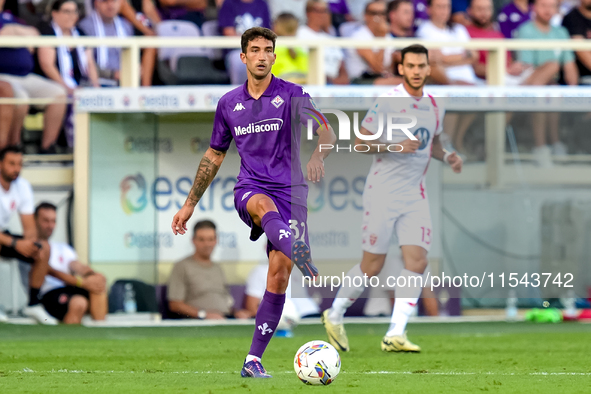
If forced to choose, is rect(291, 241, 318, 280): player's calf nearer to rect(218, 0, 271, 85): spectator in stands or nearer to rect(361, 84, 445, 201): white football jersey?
rect(361, 84, 445, 201): white football jersey

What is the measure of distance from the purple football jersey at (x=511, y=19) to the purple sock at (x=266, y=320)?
343 inches

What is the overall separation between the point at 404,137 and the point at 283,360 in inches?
81.0

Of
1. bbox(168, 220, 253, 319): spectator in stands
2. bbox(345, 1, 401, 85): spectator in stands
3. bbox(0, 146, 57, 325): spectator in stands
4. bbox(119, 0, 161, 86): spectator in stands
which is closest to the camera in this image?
bbox(0, 146, 57, 325): spectator in stands

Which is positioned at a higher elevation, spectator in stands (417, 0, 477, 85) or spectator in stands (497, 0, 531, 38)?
spectator in stands (497, 0, 531, 38)

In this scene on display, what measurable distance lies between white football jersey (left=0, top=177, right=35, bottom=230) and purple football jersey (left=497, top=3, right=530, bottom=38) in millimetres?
6845

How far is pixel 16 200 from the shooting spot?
10.9 meters

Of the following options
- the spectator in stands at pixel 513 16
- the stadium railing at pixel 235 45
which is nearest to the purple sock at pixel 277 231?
the stadium railing at pixel 235 45

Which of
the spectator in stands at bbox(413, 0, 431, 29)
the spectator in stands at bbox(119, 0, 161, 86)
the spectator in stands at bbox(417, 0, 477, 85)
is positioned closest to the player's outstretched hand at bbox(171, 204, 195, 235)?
the spectator in stands at bbox(417, 0, 477, 85)

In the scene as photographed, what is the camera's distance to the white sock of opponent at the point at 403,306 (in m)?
7.57

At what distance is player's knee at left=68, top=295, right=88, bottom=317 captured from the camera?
35.1ft

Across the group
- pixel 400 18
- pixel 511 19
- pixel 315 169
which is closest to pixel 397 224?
pixel 315 169

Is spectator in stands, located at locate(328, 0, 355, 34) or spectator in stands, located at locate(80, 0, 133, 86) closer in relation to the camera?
spectator in stands, located at locate(80, 0, 133, 86)

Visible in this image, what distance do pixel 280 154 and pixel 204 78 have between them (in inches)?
228

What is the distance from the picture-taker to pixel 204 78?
11.3m
